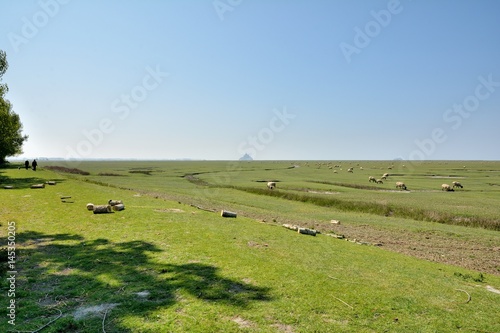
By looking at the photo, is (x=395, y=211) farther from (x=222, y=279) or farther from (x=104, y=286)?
(x=104, y=286)

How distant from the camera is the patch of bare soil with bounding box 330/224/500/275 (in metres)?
16.7

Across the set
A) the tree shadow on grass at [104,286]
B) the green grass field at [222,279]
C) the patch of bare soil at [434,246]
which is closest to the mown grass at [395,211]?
the green grass field at [222,279]

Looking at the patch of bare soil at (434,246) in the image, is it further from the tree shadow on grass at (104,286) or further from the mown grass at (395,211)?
the tree shadow on grass at (104,286)

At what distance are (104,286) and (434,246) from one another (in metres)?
20.8

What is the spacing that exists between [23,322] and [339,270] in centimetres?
1044

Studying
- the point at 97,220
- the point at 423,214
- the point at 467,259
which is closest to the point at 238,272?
the point at 97,220

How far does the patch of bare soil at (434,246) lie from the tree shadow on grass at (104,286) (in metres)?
13.8

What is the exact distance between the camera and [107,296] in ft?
27.3

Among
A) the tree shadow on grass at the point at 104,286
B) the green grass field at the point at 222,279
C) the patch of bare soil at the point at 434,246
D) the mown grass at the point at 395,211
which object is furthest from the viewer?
the mown grass at the point at 395,211

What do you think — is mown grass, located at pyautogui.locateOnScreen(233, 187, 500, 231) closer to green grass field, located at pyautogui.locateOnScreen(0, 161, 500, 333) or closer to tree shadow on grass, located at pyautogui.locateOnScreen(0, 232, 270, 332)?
green grass field, located at pyautogui.locateOnScreen(0, 161, 500, 333)

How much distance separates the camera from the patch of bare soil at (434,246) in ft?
54.6

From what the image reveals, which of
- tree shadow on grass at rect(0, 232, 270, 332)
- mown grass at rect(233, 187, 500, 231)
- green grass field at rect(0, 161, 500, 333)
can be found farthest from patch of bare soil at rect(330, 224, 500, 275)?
tree shadow on grass at rect(0, 232, 270, 332)

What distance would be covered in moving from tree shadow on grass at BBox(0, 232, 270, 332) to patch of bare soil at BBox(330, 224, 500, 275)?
13831 mm

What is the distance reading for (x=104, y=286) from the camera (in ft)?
29.6
